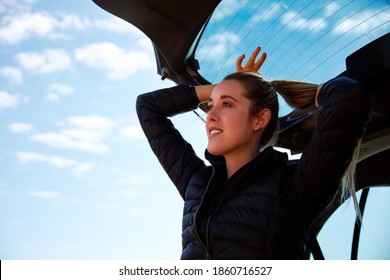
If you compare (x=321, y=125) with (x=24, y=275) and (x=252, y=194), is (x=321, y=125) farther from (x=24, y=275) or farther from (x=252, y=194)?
(x=24, y=275)

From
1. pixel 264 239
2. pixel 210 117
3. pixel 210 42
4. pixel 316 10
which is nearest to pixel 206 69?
pixel 210 42

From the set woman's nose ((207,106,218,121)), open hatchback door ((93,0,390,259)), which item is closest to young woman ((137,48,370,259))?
woman's nose ((207,106,218,121))

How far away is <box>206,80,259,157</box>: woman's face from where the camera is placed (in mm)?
2191

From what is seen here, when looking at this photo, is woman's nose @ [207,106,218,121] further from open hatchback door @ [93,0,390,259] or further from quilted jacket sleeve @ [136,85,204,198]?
open hatchback door @ [93,0,390,259]

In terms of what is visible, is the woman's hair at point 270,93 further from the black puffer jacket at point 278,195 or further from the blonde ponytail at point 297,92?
the black puffer jacket at point 278,195

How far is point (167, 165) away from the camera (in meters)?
2.52

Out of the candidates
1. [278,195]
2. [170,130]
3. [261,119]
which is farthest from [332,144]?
[170,130]

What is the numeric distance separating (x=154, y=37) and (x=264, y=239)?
122 cm

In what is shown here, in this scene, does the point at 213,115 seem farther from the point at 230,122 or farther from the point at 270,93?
the point at 270,93

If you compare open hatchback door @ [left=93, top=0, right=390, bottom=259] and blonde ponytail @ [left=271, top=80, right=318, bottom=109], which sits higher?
open hatchback door @ [left=93, top=0, right=390, bottom=259]

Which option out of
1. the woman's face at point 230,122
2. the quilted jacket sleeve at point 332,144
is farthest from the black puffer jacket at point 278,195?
the woman's face at point 230,122

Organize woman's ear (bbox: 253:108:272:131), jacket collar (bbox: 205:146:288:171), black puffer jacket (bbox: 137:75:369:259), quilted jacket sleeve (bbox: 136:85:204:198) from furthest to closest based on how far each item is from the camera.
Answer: quilted jacket sleeve (bbox: 136:85:204:198) → woman's ear (bbox: 253:108:272:131) → jacket collar (bbox: 205:146:288:171) → black puffer jacket (bbox: 137:75:369:259)

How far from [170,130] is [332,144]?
909 millimetres

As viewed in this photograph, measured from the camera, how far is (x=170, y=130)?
2.63 metres
